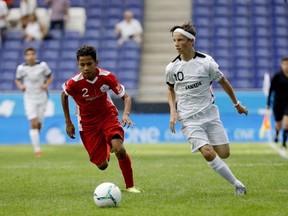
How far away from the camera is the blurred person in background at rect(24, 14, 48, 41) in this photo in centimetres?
3048

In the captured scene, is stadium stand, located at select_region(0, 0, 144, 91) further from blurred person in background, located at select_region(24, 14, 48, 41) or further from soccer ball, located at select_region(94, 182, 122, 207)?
soccer ball, located at select_region(94, 182, 122, 207)

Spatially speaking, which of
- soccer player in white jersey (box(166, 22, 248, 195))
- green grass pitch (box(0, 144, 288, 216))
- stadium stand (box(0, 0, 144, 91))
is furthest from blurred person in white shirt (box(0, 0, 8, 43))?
soccer player in white jersey (box(166, 22, 248, 195))

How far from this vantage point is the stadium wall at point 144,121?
23.9 metres

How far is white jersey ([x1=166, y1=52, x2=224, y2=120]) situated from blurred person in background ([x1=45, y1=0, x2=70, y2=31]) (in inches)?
796

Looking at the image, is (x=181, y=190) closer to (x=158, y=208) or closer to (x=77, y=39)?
(x=158, y=208)

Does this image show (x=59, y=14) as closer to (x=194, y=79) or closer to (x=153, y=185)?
(x=153, y=185)

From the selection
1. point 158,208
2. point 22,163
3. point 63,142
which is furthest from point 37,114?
point 158,208

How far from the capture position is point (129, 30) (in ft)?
99.7

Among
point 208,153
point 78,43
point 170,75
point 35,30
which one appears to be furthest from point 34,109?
point 35,30

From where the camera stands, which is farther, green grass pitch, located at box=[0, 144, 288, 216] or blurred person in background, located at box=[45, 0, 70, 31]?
blurred person in background, located at box=[45, 0, 70, 31]

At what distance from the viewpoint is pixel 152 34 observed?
105ft

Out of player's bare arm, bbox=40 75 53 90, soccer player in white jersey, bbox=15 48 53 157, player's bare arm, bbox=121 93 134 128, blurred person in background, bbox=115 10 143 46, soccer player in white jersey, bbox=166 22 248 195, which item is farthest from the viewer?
blurred person in background, bbox=115 10 143 46

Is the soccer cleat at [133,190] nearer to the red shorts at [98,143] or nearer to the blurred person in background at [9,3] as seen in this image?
the red shorts at [98,143]

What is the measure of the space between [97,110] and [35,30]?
19638 millimetres
